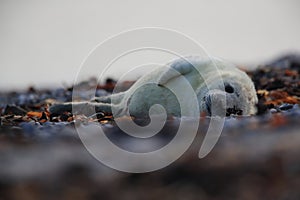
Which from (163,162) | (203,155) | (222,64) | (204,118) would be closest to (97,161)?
(163,162)

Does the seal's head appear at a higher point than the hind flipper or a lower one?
higher

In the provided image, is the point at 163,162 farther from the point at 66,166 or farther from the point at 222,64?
the point at 222,64

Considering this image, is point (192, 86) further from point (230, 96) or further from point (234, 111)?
point (234, 111)

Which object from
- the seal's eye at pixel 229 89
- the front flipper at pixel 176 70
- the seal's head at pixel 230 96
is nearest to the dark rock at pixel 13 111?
the front flipper at pixel 176 70

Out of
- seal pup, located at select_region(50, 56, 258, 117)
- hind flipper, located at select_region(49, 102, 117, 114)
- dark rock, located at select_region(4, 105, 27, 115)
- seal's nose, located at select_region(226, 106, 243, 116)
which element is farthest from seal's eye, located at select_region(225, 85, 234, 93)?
dark rock, located at select_region(4, 105, 27, 115)

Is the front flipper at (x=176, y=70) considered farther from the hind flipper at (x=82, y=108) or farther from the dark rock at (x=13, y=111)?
the dark rock at (x=13, y=111)

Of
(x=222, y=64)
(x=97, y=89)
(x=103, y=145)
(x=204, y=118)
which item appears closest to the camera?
(x=103, y=145)

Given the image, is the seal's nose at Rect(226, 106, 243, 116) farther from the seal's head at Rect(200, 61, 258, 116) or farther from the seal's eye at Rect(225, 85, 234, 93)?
the seal's eye at Rect(225, 85, 234, 93)
